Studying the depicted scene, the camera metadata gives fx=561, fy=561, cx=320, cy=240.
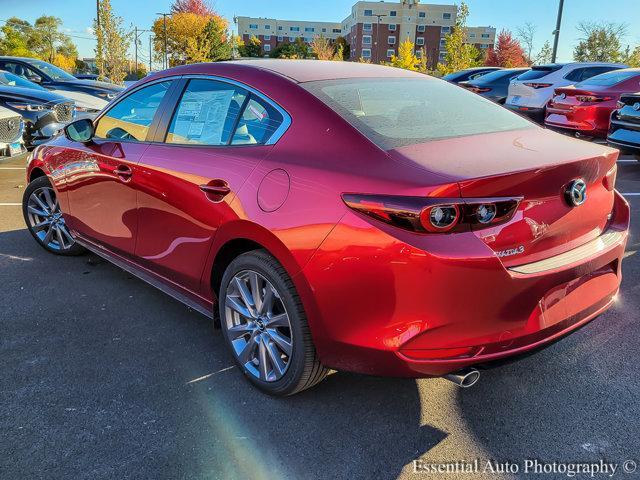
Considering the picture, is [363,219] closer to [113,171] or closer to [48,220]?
[113,171]

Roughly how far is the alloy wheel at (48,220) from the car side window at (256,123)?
8.26ft

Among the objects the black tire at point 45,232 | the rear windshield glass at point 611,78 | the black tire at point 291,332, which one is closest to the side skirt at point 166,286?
the black tire at point 291,332

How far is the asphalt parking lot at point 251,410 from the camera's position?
2359mm

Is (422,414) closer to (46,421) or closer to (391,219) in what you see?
(391,219)

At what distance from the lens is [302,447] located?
96.4 inches

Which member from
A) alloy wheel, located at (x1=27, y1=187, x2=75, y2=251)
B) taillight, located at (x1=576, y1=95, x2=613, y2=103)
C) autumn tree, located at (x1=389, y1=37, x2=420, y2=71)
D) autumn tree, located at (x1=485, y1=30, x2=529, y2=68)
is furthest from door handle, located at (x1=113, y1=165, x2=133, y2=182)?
autumn tree, located at (x1=485, y1=30, x2=529, y2=68)

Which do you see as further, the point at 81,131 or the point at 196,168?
the point at 81,131

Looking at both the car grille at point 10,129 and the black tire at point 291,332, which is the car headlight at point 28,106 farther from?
the black tire at point 291,332

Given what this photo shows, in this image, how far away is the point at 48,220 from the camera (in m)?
4.91

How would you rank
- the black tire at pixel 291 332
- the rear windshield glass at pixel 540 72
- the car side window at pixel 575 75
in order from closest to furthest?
the black tire at pixel 291 332
the car side window at pixel 575 75
the rear windshield glass at pixel 540 72

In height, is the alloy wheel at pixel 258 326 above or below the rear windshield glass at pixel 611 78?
below

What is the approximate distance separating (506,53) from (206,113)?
5545 cm

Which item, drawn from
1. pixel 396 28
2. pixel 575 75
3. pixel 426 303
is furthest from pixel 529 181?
pixel 396 28

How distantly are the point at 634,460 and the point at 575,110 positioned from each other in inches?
331
